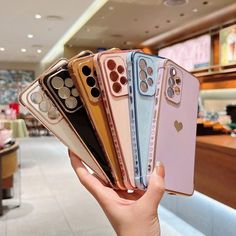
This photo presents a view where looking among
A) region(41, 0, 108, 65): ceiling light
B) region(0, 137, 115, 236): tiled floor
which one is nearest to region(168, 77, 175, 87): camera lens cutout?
region(0, 137, 115, 236): tiled floor

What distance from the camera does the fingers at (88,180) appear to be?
703mm

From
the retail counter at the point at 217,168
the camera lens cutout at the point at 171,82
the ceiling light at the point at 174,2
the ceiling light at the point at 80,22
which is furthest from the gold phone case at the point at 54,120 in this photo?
the ceiling light at the point at 80,22

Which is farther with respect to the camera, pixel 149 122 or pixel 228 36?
pixel 228 36

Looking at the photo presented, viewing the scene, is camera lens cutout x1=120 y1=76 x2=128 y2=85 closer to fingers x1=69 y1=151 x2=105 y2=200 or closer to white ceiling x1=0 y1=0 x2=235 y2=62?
fingers x1=69 y1=151 x2=105 y2=200

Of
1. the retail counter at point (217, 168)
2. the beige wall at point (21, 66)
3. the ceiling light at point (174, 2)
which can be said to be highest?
the beige wall at point (21, 66)

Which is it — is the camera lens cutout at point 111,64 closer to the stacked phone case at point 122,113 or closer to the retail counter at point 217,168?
the stacked phone case at point 122,113

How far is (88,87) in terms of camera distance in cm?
67

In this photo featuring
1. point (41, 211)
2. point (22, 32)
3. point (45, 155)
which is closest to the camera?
point (41, 211)

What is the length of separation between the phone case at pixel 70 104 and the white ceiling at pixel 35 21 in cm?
588

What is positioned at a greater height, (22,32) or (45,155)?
(22,32)

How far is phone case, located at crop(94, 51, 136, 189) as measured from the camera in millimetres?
646

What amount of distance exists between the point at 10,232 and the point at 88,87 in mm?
3335

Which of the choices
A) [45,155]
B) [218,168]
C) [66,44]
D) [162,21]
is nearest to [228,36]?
[162,21]

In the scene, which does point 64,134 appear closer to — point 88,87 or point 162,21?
point 88,87
